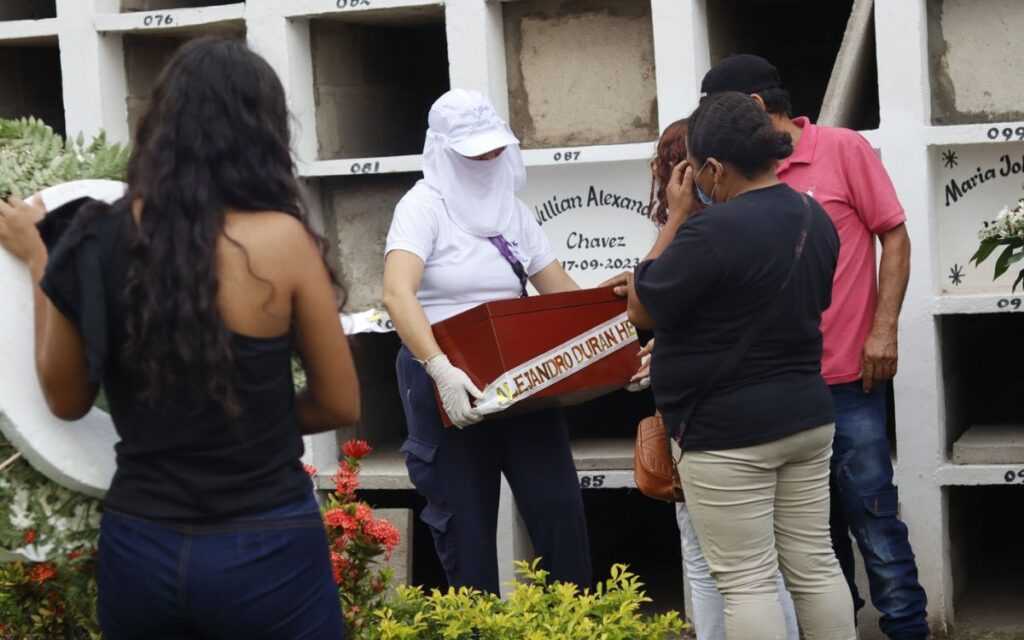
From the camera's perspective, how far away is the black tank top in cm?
212

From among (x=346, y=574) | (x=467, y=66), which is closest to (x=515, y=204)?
(x=467, y=66)

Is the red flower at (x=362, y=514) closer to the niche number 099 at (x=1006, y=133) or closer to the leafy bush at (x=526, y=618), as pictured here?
the leafy bush at (x=526, y=618)

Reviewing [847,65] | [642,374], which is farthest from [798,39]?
[642,374]

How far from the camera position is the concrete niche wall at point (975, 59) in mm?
4156

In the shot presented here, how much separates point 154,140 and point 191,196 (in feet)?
0.38

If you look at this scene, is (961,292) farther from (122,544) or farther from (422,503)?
(122,544)

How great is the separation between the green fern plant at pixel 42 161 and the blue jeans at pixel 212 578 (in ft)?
2.36

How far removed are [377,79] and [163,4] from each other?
789 millimetres

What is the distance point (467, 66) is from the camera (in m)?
4.55

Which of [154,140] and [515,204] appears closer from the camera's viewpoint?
[154,140]

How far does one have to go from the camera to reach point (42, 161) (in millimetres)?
2705

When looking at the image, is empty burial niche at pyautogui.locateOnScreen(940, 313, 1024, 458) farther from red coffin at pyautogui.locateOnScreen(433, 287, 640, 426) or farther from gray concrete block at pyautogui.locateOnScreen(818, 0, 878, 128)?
red coffin at pyautogui.locateOnScreen(433, 287, 640, 426)

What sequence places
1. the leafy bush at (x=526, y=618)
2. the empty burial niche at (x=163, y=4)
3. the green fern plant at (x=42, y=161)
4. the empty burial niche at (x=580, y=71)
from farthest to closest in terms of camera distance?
the empty burial niche at (x=163, y=4) → the empty burial niche at (x=580, y=71) → the leafy bush at (x=526, y=618) → the green fern plant at (x=42, y=161)

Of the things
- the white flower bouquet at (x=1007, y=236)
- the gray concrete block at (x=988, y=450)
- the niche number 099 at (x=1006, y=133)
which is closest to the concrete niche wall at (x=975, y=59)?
the niche number 099 at (x=1006, y=133)
